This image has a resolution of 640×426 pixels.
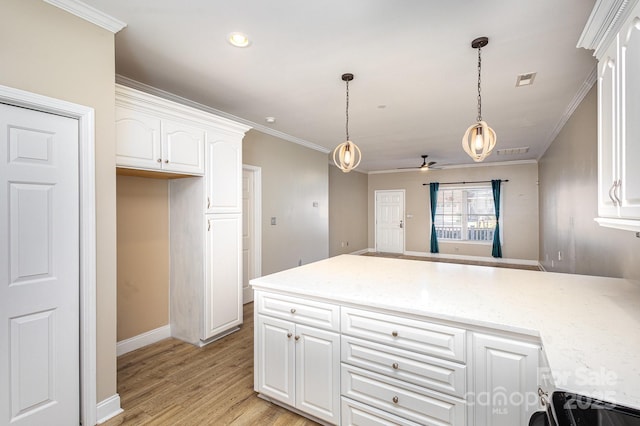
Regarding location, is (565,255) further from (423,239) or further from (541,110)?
(423,239)

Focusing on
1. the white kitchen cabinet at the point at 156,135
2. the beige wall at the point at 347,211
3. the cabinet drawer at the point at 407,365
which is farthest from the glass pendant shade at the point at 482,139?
the beige wall at the point at 347,211

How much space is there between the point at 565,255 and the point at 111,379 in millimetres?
5358

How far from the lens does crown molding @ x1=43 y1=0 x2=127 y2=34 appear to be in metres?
1.80

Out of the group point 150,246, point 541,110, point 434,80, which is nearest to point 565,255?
point 541,110

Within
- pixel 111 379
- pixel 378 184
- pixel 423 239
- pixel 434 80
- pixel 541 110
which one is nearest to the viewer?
pixel 111 379

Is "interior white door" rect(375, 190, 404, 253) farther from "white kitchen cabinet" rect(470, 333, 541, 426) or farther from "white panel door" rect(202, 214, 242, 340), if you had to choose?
"white kitchen cabinet" rect(470, 333, 541, 426)

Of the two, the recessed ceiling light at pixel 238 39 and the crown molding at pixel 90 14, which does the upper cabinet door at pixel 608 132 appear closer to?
the recessed ceiling light at pixel 238 39

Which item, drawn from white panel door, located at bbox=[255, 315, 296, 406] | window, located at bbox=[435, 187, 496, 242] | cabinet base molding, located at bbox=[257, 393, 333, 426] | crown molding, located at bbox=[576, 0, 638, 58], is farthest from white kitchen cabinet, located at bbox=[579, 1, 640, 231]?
window, located at bbox=[435, 187, 496, 242]

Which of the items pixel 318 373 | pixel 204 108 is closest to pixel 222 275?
pixel 318 373

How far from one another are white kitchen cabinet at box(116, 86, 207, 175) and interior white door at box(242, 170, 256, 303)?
145 cm

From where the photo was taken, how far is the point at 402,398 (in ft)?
5.31

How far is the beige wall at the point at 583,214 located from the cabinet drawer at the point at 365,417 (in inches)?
79.4

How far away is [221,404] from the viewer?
86.3 inches

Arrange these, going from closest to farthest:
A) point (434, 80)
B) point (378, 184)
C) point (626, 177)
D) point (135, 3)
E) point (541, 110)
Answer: point (626, 177), point (135, 3), point (434, 80), point (541, 110), point (378, 184)
